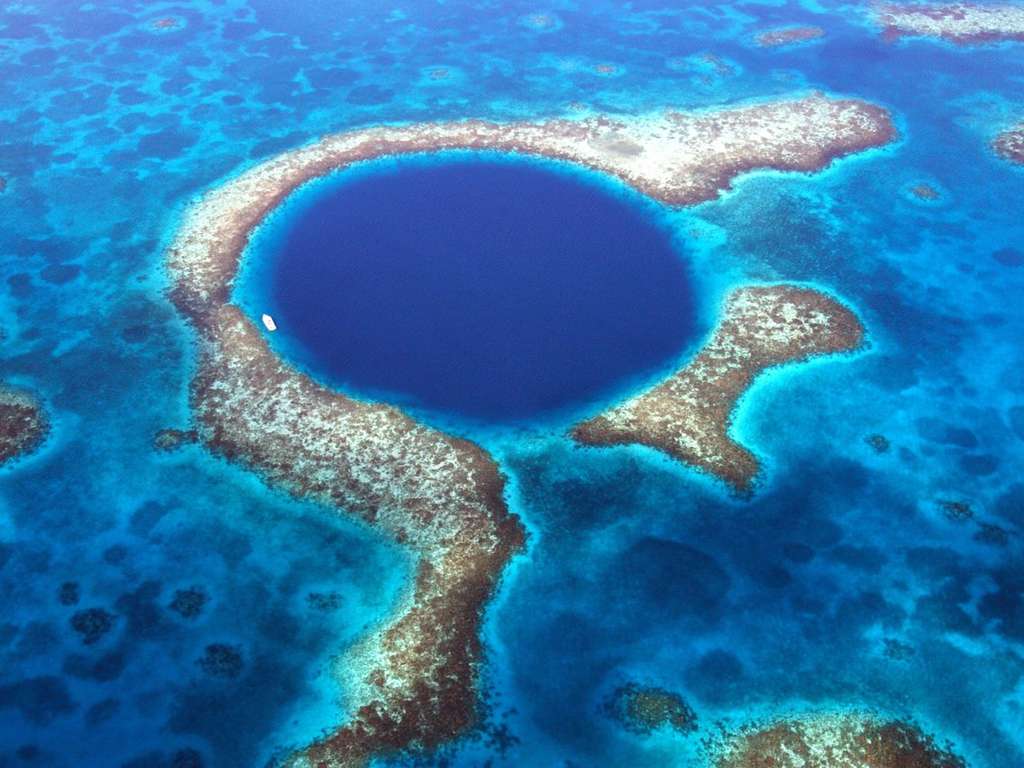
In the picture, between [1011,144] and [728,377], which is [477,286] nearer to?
[728,377]

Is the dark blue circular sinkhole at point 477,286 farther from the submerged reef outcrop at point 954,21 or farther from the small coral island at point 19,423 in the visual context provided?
the submerged reef outcrop at point 954,21

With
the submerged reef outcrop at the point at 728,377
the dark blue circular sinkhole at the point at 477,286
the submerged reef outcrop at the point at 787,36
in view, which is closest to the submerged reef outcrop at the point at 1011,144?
the submerged reef outcrop at the point at 787,36

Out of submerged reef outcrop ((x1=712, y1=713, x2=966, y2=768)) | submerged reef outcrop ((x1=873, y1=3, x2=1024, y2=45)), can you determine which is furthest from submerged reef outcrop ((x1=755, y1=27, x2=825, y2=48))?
submerged reef outcrop ((x1=712, y1=713, x2=966, y2=768))

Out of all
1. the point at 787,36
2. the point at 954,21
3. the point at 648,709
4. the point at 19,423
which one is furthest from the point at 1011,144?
the point at 19,423

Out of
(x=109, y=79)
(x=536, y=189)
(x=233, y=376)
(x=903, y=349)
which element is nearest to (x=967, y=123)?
(x=903, y=349)

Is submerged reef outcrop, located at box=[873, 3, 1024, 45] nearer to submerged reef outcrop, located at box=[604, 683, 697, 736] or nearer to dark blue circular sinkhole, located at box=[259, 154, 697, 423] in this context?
dark blue circular sinkhole, located at box=[259, 154, 697, 423]

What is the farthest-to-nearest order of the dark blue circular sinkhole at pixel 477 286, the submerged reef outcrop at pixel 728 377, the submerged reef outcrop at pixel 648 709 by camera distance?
the dark blue circular sinkhole at pixel 477 286
the submerged reef outcrop at pixel 728 377
the submerged reef outcrop at pixel 648 709
